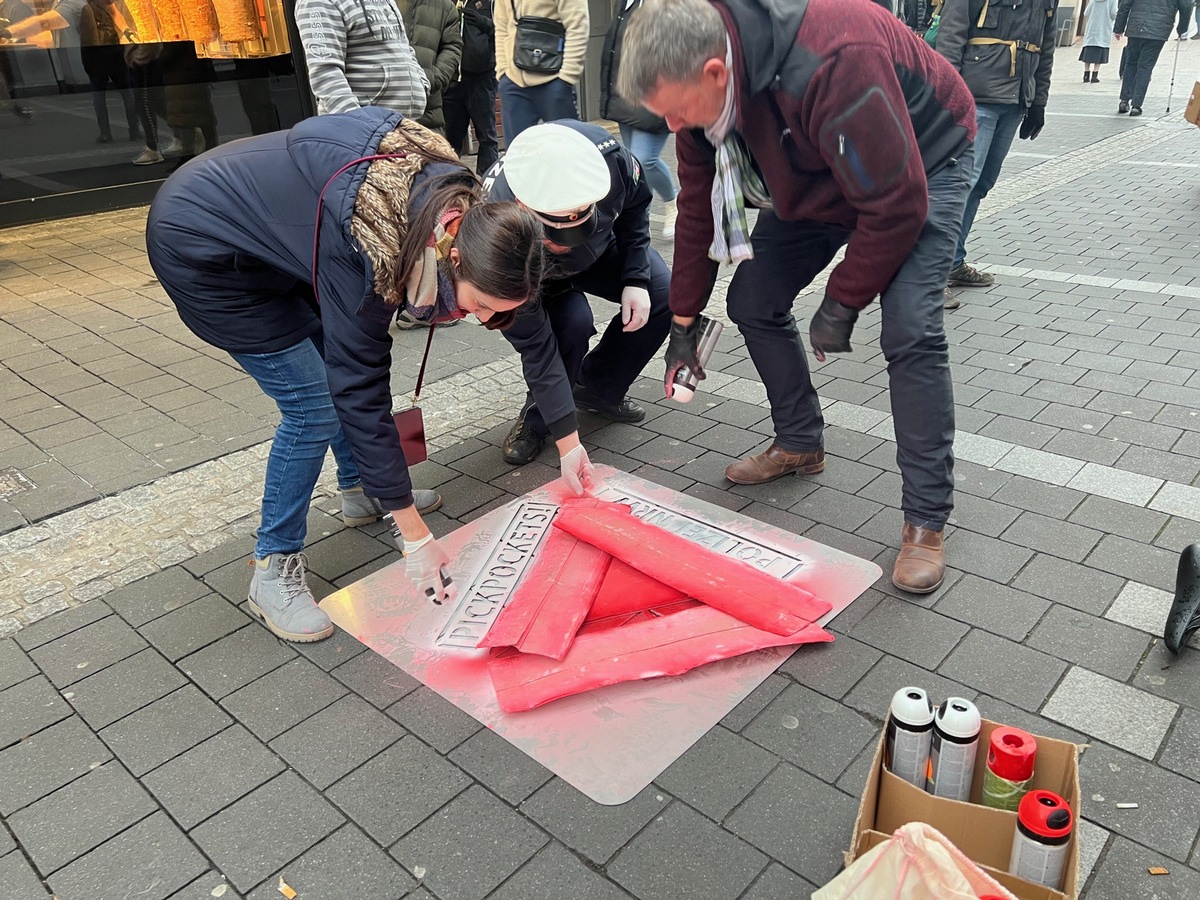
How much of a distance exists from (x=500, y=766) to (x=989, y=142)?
4.43 meters

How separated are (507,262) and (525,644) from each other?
3.44 ft

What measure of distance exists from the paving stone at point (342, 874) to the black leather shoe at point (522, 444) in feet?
6.00

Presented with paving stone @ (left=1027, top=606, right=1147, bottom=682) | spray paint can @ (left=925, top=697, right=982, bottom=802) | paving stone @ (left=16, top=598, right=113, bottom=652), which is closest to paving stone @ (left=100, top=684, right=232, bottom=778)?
paving stone @ (left=16, top=598, right=113, bottom=652)

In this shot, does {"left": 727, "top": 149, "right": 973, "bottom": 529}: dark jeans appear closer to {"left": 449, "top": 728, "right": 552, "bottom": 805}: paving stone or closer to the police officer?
the police officer

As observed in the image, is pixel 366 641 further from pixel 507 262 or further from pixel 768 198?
pixel 768 198

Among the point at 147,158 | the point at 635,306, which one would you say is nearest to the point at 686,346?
the point at 635,306

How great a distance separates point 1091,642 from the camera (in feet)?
8.16

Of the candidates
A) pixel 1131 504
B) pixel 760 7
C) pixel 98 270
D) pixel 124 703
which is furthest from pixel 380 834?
pixel 98 270

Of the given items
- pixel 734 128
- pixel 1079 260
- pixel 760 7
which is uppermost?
pixel 760 7

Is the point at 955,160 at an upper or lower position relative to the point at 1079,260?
upper

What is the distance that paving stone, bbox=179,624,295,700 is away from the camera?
2.50m

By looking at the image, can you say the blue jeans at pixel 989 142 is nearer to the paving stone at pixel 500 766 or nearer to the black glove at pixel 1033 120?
the black glove at pixel 1033 120

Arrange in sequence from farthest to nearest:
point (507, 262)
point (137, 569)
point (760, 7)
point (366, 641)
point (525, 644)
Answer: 1. point (137, 569)
2. point (366, 641)
3. point (525, 644)
4. point (760, 7)
5. point (507, 262)

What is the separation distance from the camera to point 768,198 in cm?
280
